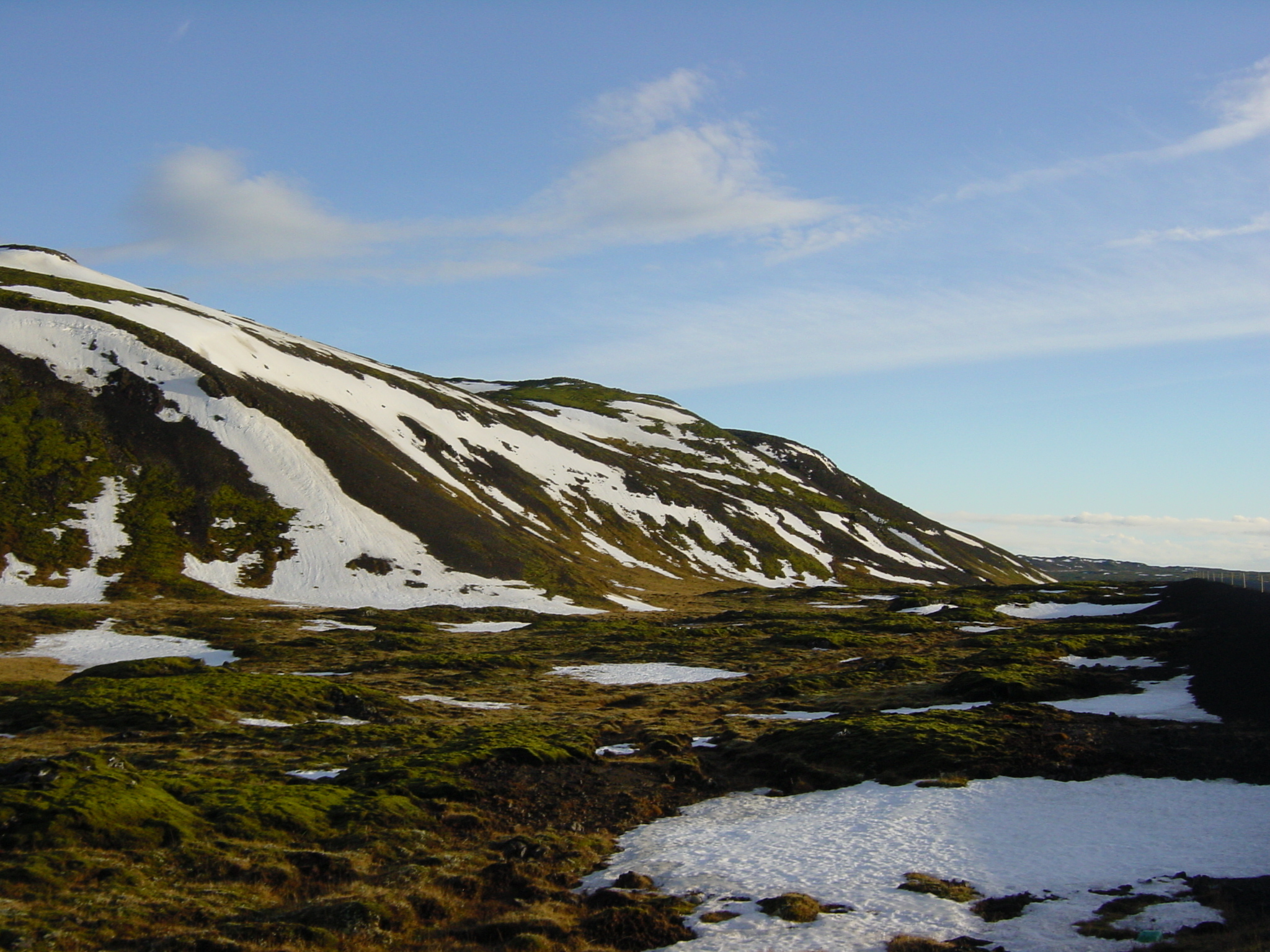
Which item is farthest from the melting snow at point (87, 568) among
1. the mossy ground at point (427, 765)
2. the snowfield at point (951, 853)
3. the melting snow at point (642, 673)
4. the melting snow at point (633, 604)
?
the snowfield at point (951, 853)

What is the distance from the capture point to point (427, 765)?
31.3 meters

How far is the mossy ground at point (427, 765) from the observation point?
18484mm

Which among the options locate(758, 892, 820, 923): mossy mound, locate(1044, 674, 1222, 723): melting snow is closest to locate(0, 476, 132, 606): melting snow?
locate(758, 892, 820, 923): mossy mound

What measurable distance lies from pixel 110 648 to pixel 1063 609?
99.7 meters

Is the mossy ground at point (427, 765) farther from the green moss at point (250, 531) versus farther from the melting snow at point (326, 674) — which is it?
the green moss at point (250, 531)

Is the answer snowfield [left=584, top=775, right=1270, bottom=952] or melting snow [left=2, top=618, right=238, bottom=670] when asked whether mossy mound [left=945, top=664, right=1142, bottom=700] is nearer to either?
snowfield [left=584, top=775, right=1270, bottom=952]

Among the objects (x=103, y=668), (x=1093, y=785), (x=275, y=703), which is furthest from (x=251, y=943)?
(x=103, y=668)

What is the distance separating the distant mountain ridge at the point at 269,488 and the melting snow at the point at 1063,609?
148 feet

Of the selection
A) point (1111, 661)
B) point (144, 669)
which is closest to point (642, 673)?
point (144, 669)

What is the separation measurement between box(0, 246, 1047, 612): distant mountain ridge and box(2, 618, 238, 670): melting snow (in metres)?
17.2

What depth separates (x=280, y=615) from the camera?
78375mm

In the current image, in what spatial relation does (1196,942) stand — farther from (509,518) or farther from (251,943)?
(509,518)

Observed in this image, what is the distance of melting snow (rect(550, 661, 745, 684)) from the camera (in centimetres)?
5803

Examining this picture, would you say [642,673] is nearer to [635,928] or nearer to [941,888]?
[941,888]
